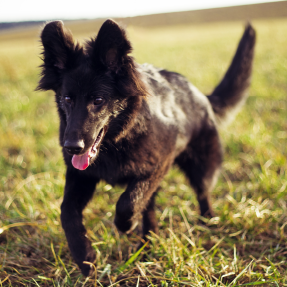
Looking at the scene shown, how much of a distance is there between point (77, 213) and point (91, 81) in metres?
1.04

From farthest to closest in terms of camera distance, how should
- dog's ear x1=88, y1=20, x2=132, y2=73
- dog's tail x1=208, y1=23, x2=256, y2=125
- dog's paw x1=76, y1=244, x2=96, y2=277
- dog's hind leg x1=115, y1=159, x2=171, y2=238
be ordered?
1. dog's tail x1=208, y1=23, x2=256, y2=125
2. dog's hind leg x1=115, y1=159, x2=171, y2=238
3. dog's paw x1=76, y1=244, x2=96, y2=277
4. dog's ear x1=88, y1=20, x2=132, y2=73

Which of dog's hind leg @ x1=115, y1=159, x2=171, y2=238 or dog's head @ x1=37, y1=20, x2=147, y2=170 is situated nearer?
dog's head @ x1=37, y1=20, x2=147, y2=170

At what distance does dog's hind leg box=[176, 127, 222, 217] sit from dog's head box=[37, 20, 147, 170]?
106 centimetres

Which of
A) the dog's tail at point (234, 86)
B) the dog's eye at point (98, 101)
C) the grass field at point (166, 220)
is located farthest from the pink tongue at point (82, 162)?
the dog's tail at point (234, 86)

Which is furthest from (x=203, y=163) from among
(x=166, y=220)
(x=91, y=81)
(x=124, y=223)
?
(x=91, y=81)

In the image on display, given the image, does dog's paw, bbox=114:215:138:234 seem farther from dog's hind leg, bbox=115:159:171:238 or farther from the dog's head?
the dog's head

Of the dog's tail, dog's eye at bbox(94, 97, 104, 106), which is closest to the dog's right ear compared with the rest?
dog's eye at bbox(94, 97, 104, 106)

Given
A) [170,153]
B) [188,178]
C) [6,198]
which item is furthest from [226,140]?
[6,198]

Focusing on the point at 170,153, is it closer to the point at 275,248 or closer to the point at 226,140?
the point at 275,248

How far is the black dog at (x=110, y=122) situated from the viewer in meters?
2.01

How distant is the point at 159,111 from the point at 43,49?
1087 millimetres

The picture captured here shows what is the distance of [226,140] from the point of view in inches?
174

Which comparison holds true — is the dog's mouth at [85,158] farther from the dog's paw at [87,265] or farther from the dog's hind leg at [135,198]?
the dog's paw at [87,265]

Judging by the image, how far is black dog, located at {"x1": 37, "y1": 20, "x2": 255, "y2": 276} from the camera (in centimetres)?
201
